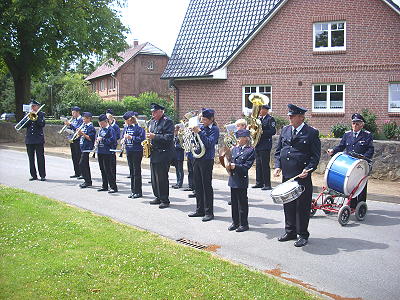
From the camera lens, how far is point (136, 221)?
9430 mm

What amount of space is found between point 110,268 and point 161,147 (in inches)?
185

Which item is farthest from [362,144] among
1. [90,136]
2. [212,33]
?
[212,33]

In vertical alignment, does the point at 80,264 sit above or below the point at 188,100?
below

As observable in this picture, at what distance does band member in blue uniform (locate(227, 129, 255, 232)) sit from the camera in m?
8.46

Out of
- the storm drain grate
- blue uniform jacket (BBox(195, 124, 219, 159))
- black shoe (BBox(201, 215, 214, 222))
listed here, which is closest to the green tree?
blue uniform jacket (BBox(195, 124, 219, 159))

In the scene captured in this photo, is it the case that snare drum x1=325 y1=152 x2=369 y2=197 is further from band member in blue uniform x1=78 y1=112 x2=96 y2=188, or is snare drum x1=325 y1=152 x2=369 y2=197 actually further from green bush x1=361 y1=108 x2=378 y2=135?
green bush x1=361 y1=108 x2=378 y2=135

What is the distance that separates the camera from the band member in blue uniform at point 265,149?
1277 centimetres

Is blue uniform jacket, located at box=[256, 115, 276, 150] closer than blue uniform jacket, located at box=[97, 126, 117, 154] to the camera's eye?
No

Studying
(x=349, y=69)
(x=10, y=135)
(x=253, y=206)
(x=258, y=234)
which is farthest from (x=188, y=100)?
(x=258, y=234)

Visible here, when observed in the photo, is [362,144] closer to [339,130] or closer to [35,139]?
[35,139]

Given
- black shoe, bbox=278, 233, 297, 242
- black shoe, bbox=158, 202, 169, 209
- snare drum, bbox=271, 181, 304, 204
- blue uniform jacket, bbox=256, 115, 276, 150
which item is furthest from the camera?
blue uniform jacket, bbox=256, 115, 276, 150

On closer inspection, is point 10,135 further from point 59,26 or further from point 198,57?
point 198,57

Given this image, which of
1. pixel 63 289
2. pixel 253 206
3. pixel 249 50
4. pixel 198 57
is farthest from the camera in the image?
pixel 198 57

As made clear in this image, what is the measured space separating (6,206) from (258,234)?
16.8ft
